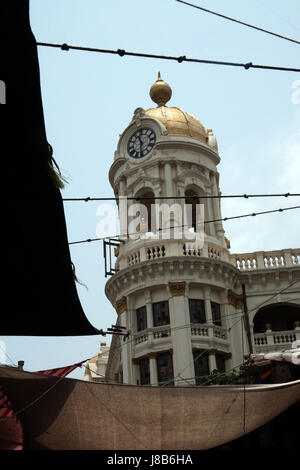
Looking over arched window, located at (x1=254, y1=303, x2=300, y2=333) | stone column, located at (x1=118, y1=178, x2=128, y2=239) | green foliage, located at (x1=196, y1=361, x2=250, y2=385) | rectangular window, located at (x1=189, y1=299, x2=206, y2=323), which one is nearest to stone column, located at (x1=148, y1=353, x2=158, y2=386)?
green foliage, located at (x1=196, y1=361, x2=250, y2=385)

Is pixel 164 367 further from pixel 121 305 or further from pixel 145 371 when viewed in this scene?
pixel 121 305

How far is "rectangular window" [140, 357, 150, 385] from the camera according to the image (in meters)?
31.7

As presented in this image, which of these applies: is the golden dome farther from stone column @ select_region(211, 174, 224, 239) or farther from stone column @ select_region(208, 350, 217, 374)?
stone column @ select_region(208, 350, 217, 374)

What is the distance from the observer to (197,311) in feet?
107

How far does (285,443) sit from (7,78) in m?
10.0

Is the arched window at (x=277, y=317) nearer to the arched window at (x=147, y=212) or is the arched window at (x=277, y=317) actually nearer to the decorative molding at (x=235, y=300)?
the decorative molding at (x=235, y=300)

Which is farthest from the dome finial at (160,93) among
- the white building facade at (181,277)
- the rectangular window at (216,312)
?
the rectangular window at (216,312)

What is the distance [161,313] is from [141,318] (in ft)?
4.11

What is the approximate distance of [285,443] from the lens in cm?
1407

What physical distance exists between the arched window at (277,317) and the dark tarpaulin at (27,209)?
27.1 metres

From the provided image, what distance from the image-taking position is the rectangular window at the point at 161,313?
106 feet

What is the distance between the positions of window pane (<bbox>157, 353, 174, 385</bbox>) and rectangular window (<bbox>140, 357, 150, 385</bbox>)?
662 millimetres

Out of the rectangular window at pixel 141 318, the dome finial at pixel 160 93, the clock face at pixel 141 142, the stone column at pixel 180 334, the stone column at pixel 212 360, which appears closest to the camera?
the stone column at pixel 180 334

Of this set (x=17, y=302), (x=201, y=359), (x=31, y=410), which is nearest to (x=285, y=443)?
(x=31, y=410)
